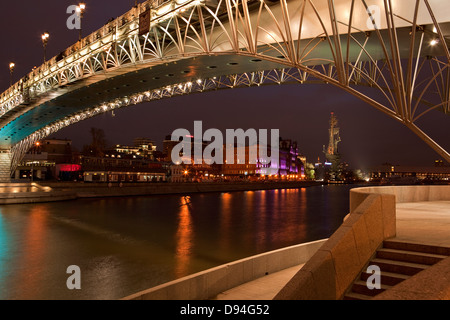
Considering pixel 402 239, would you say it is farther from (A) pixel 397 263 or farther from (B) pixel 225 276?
(B) pixel 225 276

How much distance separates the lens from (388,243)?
6473 millimetres

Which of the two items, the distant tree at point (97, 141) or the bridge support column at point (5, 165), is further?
the distant tree at point (97, 141)

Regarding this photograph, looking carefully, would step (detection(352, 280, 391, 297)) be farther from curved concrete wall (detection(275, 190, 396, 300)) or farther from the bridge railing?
the bridge railing

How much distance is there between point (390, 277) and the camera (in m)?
5.64

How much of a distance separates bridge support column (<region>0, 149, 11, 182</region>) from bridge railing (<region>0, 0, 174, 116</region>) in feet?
56.0

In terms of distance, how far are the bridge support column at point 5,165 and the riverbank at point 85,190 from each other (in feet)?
38.0

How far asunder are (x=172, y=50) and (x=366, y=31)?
12.0 m

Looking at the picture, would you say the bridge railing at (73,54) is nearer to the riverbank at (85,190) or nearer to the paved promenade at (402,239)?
the riverbank at (85,190)

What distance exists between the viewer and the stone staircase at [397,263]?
5.58m

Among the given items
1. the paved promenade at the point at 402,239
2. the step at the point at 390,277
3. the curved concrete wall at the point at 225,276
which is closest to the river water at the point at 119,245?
the curved concrete wall at the point at 225,276

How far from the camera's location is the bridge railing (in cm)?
1995

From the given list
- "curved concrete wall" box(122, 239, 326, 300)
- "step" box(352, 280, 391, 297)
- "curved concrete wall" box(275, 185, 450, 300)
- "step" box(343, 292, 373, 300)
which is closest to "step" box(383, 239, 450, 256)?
"curved concrete wall" box(275, 185, 450, 300)
